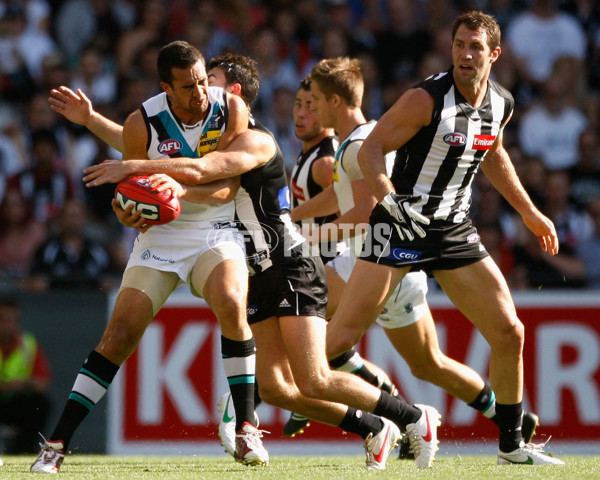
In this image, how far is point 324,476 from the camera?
5.35 m

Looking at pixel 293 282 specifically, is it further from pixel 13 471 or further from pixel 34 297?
pixel 34 297

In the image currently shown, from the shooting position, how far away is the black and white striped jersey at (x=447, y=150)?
18.9ft

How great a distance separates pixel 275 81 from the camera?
11.8 metres

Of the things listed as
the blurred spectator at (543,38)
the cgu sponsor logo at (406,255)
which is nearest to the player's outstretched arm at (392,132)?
the cgu sponsor logo at (406,255)

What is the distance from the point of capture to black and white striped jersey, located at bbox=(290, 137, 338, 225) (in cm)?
735

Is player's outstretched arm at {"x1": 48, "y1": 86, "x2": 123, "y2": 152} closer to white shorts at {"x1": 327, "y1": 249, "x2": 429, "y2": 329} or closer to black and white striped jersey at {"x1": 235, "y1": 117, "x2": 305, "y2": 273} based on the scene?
black and white striped jersey at {"x1": 235, "y1": 117, "x2": 305, "y2": 273}

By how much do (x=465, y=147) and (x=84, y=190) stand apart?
593cm

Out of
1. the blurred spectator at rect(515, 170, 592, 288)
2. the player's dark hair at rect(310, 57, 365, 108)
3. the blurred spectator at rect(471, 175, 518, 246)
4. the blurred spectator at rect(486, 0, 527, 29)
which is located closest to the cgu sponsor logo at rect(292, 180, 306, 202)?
the player's dark hair at rect(310, 57, 365, 108)

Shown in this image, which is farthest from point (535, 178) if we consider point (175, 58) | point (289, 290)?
point (175, 58)

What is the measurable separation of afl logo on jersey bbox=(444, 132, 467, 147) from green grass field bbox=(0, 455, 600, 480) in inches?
70.9

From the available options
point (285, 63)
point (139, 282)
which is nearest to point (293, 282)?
point (139, 282)

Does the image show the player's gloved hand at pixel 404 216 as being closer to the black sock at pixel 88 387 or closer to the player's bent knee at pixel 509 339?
the player's bent knee at pixel 509 339

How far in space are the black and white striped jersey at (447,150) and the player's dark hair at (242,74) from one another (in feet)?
3.92

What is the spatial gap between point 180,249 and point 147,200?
45 cm
